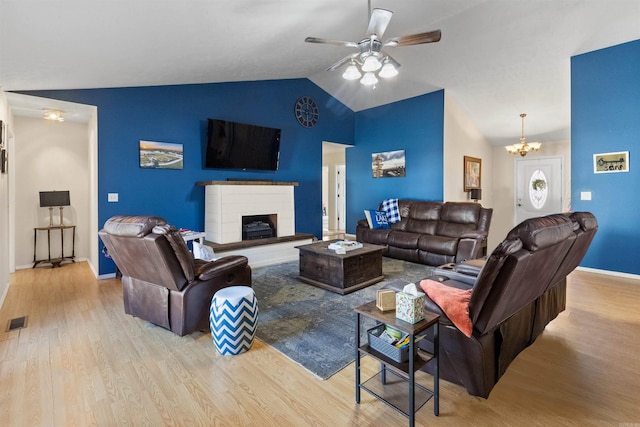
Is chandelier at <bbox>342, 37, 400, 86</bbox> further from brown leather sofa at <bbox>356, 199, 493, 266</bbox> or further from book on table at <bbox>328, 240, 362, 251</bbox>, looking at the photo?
brown leather sofa at <bbox>356, 199, 493, 266</bbox>

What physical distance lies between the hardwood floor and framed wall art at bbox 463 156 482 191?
13.7 ft

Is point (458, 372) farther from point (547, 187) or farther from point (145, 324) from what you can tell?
point (547, 187)

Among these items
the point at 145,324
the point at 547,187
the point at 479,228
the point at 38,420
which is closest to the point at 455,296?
the point at 38,420

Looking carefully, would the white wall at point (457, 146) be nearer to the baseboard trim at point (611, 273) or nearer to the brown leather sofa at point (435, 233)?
the brown leather sofa at point (435, 233)

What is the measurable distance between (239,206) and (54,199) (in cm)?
274

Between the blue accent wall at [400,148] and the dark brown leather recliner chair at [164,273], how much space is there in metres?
4.72

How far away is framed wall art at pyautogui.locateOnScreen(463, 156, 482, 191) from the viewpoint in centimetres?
671

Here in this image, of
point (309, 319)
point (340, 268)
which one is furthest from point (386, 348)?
point (340, 268)

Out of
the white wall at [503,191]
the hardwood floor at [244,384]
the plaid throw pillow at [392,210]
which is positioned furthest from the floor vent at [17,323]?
the white wall at [503,191]

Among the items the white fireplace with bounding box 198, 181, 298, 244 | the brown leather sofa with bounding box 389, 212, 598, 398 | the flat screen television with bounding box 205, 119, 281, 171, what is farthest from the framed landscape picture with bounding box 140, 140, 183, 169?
the brown leather sofa with bounding box 389, 212, 598, 398

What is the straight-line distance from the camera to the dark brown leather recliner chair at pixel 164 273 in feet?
7.76

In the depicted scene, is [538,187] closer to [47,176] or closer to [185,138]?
[185,138]

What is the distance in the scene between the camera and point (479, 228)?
508 cm

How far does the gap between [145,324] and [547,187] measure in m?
8.15
